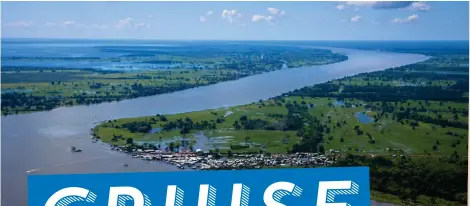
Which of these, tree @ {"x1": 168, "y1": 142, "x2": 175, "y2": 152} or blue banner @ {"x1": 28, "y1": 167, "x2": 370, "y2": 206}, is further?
tree @ {"x1": 168, "y1": 142, "x2": 175, "y2": 152}

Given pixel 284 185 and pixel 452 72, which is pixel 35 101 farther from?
pixel 452 72

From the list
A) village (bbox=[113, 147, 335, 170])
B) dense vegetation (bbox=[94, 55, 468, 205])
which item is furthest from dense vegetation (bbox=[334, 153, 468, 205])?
village (bbox=[113, 147, 335, 170])

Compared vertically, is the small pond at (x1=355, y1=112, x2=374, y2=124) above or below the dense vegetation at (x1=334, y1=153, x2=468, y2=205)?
above

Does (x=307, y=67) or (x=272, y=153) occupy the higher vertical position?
(x=307, y=67)

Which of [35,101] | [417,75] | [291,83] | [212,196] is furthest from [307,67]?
[35,101]

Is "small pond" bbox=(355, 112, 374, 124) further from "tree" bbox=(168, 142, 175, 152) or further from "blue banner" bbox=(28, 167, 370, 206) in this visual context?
"tree" bbox=(168, 142, 175, 152)

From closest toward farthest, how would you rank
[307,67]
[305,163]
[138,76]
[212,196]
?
[212,196] < [305,163] < [138,76] < [307,67]
